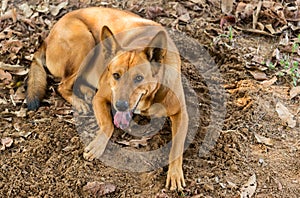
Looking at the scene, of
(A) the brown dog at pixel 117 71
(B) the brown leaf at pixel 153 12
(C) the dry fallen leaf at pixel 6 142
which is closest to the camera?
(A) the brown dog at pixel 117 71

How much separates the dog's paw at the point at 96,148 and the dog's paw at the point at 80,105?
1.60ft

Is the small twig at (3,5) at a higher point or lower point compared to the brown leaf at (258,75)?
higher

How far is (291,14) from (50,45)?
2841 mm

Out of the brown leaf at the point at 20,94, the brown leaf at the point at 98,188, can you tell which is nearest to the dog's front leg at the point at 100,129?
the brown leaf at the point at 98,188

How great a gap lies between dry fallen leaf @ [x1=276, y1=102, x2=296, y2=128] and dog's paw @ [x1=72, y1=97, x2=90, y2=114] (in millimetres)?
1807

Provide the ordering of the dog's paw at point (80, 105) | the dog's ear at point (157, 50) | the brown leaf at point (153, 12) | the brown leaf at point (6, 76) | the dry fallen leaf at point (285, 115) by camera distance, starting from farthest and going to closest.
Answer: the brown leaf at point (153, 12), the brown leaf at point (6, 76), the dog's paw at point (80, 105), the dry fallen leaf at point (285, 115), the dog's ear at point (157, 50)

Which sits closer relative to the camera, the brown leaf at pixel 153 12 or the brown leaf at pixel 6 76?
the brown leaf at pixel 6 76

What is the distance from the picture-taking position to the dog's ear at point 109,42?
4.21m

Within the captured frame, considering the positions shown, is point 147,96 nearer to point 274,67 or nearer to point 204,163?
point 204,163

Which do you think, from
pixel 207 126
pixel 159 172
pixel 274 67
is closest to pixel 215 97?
pixel 207 126

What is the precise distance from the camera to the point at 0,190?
13.3 ft

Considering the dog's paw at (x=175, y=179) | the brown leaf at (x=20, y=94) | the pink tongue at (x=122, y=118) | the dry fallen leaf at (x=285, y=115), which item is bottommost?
the dog's paw at (x=175, y=179)

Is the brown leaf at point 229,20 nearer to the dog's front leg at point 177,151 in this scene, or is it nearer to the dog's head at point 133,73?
the dog's front leg at point 177,151

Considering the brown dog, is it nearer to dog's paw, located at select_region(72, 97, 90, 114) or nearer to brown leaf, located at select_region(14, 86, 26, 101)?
dog's paw, located at select_region(72, 97, 90, 114)
